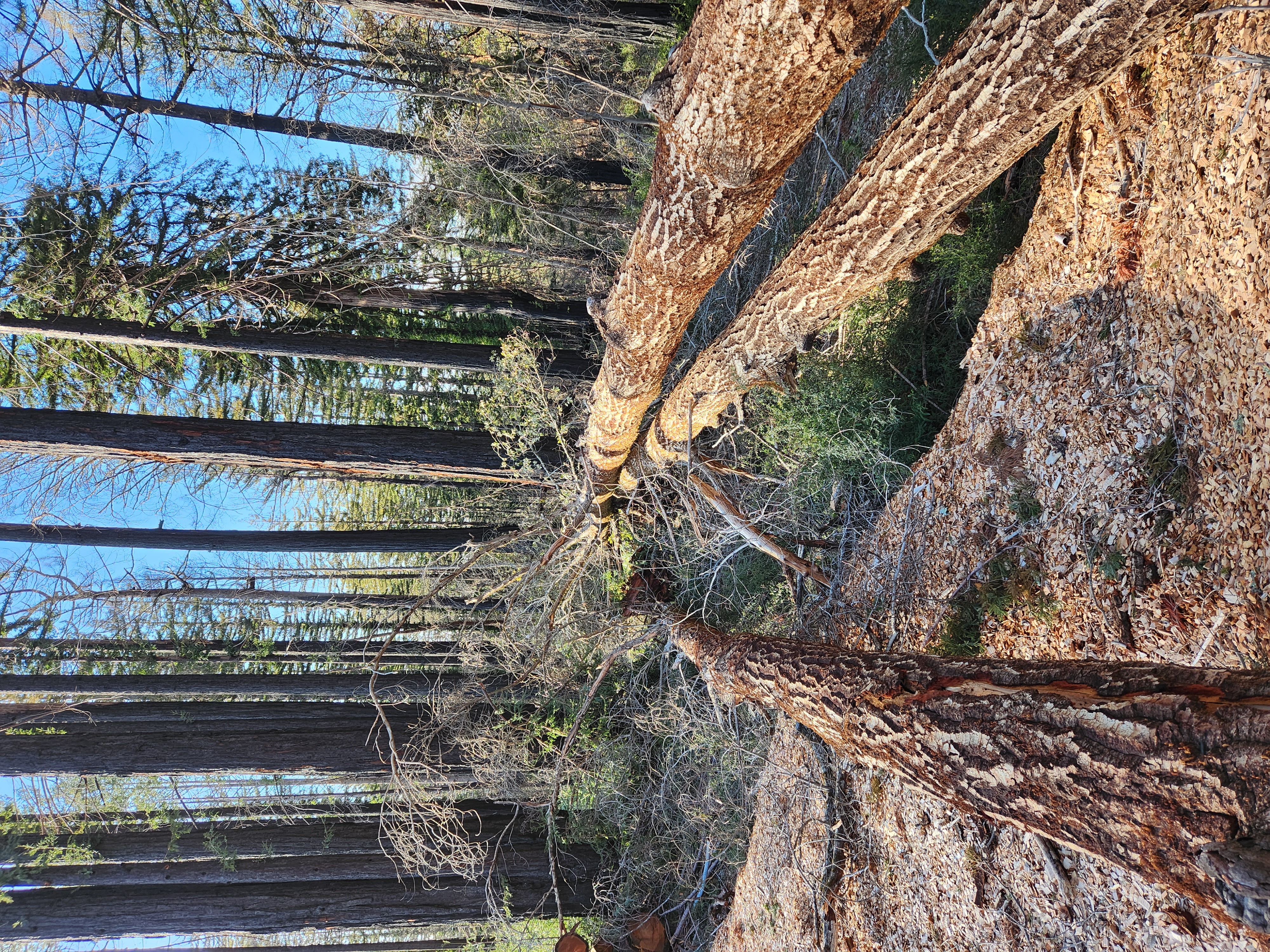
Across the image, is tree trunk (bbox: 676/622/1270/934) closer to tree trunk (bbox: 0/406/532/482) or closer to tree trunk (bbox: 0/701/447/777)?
tree trunk (bbox: 0/406/532/482)

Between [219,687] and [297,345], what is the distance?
9.27ft

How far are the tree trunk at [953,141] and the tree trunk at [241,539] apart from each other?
3316 mm

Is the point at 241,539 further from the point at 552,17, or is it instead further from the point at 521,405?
the point at 552,17

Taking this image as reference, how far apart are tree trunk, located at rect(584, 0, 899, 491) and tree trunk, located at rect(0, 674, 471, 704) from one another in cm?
390

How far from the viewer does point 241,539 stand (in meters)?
5.00

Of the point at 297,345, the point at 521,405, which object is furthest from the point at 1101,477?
the point at 297,345

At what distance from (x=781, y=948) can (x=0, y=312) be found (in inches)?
228

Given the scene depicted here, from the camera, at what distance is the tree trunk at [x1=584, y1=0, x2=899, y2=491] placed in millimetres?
1824

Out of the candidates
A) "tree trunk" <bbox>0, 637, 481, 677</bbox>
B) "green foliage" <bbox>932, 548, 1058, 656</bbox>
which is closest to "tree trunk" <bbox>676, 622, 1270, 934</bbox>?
"green foliage" <bbox>932, 548, 1058, 656</bbox>

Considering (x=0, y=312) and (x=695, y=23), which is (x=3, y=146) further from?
(x=695, y=23)

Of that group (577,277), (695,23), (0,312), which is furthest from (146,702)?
(695,23)

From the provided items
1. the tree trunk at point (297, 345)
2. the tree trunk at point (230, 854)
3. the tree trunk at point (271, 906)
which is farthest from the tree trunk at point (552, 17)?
the tree trunk at point (271, 906)

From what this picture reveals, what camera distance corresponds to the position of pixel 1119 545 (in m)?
2.10

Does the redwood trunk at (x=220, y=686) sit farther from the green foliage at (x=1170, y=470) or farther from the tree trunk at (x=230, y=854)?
the green foliage at (x=1170, y=470)
